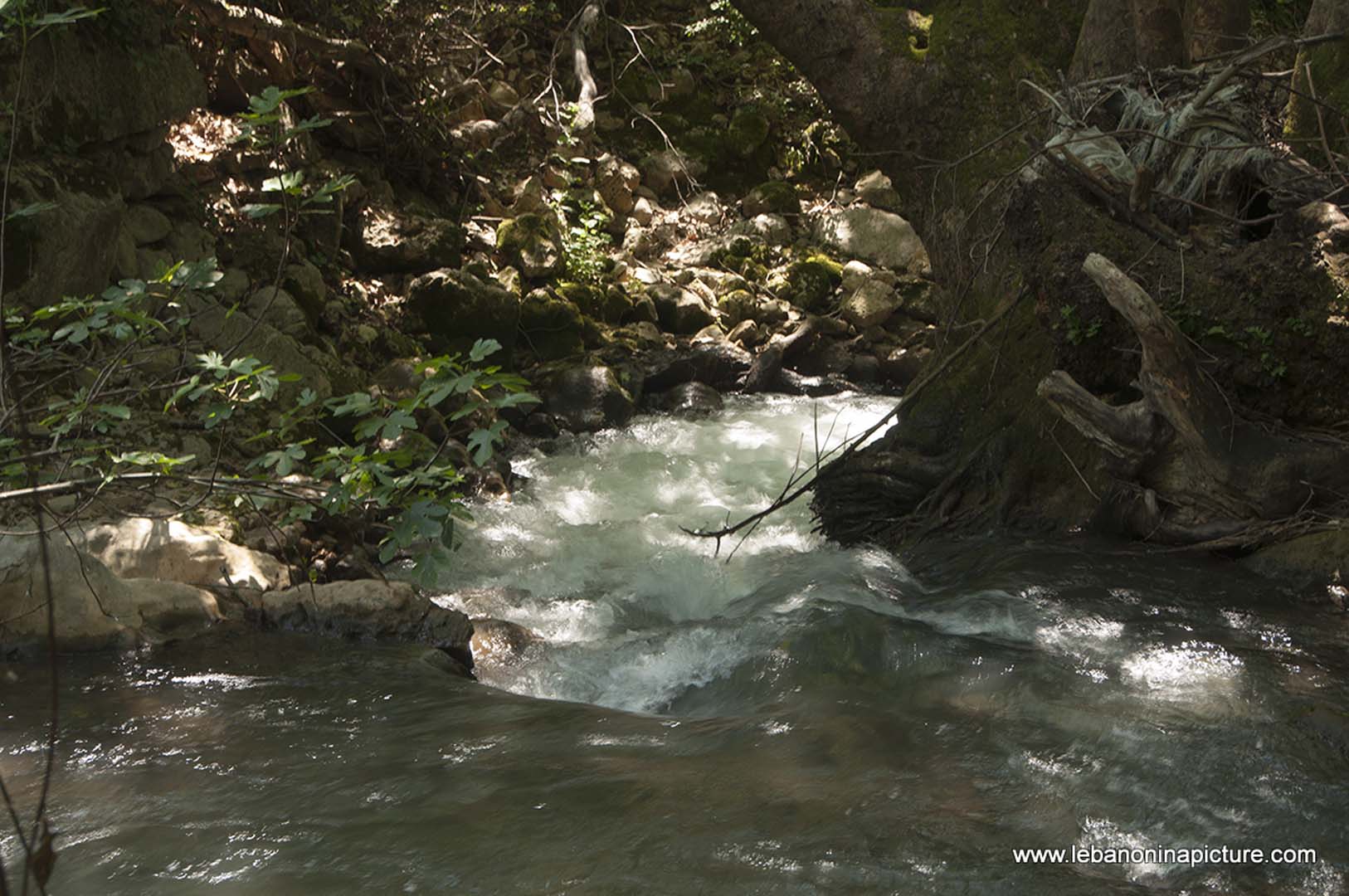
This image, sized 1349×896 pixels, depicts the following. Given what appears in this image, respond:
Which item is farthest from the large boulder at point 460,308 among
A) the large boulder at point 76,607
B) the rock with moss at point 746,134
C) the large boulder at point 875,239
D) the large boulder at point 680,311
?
the large boulder at point 76,607

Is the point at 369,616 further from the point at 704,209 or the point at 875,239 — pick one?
the point at 875,239

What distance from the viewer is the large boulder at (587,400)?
9.14 m

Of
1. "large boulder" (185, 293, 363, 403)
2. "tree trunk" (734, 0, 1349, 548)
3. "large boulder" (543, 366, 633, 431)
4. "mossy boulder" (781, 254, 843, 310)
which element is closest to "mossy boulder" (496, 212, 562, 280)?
"large boulder" (543, 366, 633, 431)

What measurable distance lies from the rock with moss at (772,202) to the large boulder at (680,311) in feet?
7.41

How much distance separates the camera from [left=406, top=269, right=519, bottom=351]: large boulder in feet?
30.2

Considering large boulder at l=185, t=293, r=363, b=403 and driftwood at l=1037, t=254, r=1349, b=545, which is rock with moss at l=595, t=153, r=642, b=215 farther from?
driftwood at l=1037, t=254, r=1349, b=545

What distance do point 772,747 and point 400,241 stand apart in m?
7.24

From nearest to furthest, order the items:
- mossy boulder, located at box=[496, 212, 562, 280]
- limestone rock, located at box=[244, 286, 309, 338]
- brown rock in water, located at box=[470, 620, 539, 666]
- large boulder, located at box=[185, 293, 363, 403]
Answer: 1. brown rock in water, located at box=[470, 620, 539, 666]
2. large boulder, located at box=[185, 293, 363, 403]
3. limestone rock, located at box=[244, 286, 309, 338]
4. mossy boulder, located at box=[496, 212, 562, 280]

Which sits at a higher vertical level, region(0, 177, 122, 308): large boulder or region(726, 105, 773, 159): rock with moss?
region(726, 105, 773, 159): rock with moss

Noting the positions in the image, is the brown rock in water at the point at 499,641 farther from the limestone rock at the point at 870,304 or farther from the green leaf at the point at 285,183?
the limestone rock at the point at 870,304

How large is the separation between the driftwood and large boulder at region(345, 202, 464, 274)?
20.7ft

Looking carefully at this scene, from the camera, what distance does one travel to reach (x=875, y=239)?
39.2 ft

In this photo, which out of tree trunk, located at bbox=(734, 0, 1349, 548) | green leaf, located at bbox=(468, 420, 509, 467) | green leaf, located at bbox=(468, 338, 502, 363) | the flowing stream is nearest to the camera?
green leaf, located at bbox=(468, 420, 509, 467)

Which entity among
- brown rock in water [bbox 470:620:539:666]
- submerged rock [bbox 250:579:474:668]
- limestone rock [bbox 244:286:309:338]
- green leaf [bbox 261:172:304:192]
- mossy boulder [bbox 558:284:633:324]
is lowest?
brown rock in water [bbox 470:620:539:666]
